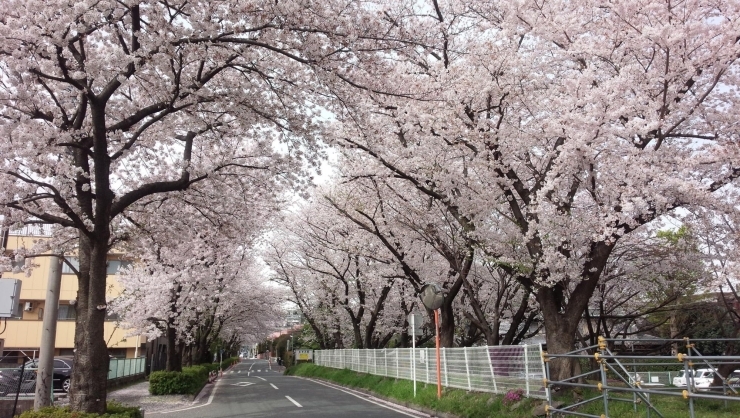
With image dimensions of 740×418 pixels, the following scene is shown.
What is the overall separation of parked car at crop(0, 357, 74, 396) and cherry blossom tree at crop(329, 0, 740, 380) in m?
9.12

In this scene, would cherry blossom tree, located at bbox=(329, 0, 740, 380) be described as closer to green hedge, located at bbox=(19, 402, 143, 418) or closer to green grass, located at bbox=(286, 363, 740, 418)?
green grass, located at bbox=(286, 363, 740, 418)

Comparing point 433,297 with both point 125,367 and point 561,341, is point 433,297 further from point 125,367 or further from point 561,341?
point 125,367

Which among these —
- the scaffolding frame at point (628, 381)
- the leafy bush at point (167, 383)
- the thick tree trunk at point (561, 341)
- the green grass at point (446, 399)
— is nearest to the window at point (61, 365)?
the leafy bush at point (167, 383)

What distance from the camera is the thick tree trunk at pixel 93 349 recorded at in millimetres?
7199

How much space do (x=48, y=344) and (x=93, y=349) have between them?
329 cm

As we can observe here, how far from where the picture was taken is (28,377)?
16.7 metres

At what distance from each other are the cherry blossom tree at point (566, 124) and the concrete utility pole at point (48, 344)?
6.34 metres

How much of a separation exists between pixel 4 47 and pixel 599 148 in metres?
10.3

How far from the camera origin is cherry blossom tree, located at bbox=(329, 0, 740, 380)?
9836mm

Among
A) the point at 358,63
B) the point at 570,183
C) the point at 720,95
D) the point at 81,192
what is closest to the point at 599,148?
the point at 570,183

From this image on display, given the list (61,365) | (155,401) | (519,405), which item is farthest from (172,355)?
(519,405)

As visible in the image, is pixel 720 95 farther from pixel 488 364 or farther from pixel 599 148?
pixel 488 364

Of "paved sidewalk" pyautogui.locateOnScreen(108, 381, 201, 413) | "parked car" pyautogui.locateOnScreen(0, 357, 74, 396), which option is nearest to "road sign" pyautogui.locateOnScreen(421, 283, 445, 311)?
"paved sidewalk" pyautogui.locateOnScreen(108, 381, 201, 413)

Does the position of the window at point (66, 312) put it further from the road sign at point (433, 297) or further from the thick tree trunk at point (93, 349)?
the thick tree trunk at point (93, 349)
